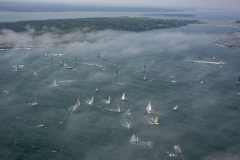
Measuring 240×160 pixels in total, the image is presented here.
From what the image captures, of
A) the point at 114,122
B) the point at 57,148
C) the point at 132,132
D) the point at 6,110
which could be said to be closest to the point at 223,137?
the point at 132,132

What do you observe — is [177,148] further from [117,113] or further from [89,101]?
[89,101]

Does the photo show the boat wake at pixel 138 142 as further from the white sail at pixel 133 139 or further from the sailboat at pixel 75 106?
the sailboat at pixel 75 106

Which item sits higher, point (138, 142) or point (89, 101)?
point (89, 101)

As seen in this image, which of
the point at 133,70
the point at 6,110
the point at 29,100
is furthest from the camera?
the point at 133,70

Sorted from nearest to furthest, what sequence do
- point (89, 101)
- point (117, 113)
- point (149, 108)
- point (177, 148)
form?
point (177, 148) → point (117, 113) → point (149, 108) → point (89, 101)

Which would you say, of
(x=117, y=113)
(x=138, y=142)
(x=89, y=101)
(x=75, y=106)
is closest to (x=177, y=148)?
(x=138, y=142)

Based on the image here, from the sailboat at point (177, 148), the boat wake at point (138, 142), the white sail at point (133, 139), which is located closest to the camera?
the sailboat at point (177, 148)

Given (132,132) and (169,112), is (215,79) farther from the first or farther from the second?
(132,132)

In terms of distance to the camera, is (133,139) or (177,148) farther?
(133,139)

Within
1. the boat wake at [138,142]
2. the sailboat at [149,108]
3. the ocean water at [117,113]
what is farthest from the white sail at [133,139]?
the sailboat at [149,108]
